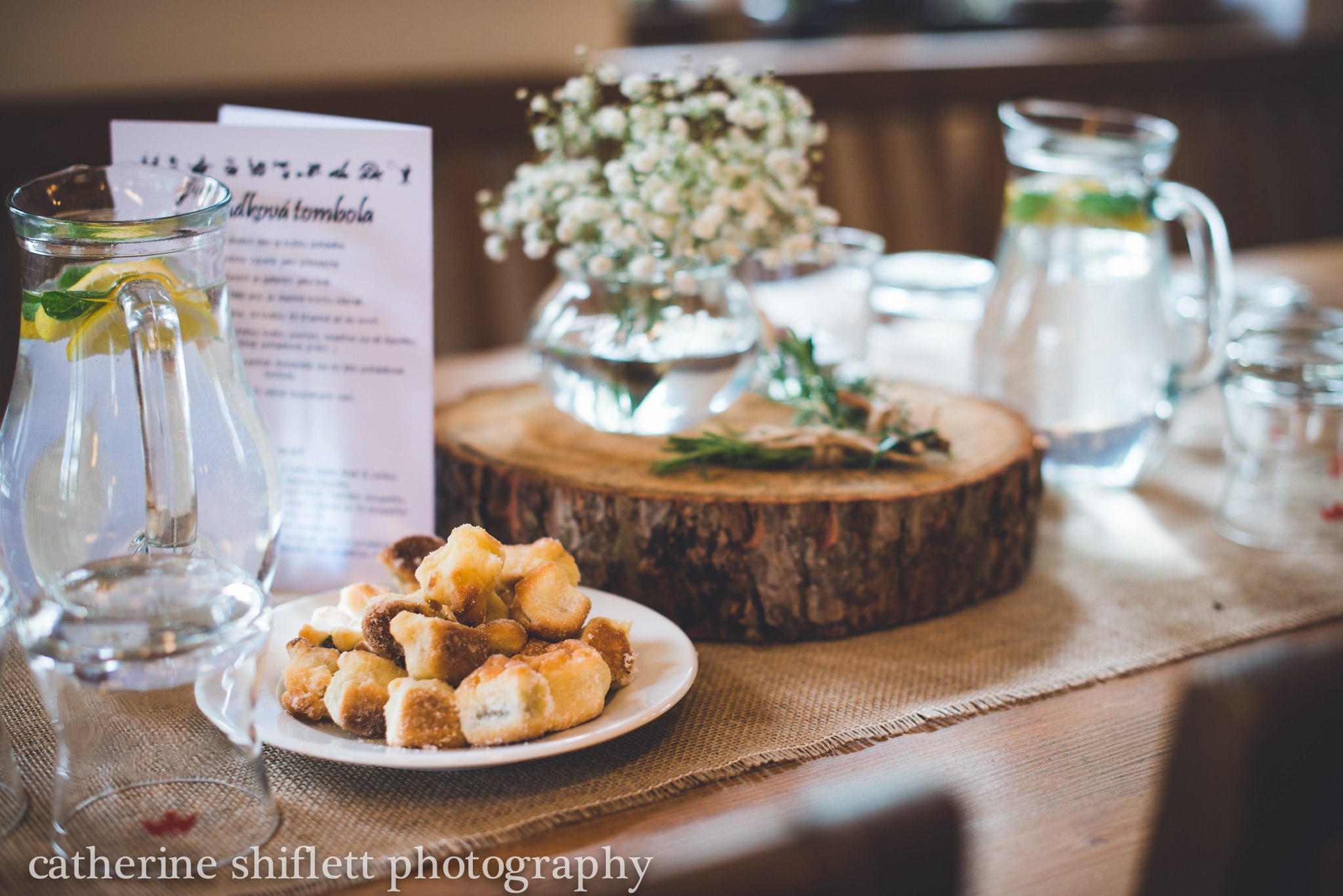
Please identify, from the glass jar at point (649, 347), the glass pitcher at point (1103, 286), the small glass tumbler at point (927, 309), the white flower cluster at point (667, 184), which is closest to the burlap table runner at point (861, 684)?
the glass pitcher at point (1103, 286)

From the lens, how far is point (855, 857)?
0.39 m

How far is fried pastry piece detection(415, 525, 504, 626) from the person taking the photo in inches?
28.8

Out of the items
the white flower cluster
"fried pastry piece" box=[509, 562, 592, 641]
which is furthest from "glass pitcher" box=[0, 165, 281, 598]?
the white flower cluster

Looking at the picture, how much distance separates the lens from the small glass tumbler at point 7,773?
63 centimetres

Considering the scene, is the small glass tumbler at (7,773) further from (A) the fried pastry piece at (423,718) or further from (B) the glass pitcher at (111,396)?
(A) the fried pastry piece at (423,718)

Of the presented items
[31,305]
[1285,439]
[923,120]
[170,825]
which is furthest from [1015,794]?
[923,120]

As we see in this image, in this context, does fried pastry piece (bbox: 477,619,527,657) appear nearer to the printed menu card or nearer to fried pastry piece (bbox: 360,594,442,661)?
fried pastry piece (bbox: 360,594,442,661)

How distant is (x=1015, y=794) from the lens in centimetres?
70

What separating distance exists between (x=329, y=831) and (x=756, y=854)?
35 cm

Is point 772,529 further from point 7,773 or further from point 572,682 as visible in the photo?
point 7,773

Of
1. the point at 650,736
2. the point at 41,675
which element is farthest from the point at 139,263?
the point at 650,736

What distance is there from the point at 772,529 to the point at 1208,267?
0.56m

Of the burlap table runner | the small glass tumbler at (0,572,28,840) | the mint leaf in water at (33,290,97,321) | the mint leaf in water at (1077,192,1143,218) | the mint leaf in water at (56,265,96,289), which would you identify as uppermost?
the mint leaf in water at (1077,192,1143,218)

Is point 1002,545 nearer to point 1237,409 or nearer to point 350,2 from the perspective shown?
point 1237,409
